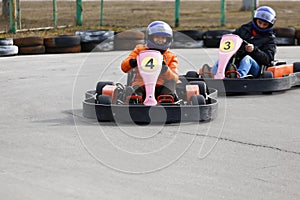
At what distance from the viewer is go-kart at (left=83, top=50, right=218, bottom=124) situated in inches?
250

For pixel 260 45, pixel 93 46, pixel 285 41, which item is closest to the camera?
pixel 260 45

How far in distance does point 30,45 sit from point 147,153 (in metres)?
8.31

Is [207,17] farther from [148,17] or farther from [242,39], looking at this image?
[242,39]

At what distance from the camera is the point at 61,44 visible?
13648 mm

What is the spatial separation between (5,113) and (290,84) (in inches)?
130

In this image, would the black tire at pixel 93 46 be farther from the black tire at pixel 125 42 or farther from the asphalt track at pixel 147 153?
the asphalt track at pixel 147 153

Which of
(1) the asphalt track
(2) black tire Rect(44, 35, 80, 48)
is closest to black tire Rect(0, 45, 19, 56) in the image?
(2) black tire Rect(44, 35, 80, 48)

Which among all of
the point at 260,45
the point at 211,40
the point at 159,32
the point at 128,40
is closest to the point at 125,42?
the point at 128,40

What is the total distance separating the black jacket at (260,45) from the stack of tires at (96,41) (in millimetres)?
5400

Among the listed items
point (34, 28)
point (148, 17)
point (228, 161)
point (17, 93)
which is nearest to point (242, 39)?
point (17, 93)

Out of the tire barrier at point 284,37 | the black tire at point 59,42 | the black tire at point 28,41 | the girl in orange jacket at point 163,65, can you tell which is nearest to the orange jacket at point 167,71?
the girl in orange jacket at point 163,65

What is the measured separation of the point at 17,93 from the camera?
8.39 metres

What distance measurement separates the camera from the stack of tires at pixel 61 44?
44.7 feet

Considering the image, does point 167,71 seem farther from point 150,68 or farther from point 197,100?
point 197,100
